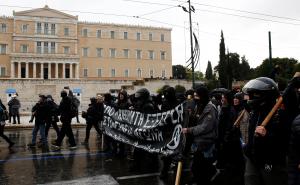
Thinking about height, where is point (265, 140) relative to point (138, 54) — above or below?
below

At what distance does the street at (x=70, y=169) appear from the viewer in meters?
6.69

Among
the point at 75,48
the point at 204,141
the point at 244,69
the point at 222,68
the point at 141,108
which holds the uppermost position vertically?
the point at 75,48

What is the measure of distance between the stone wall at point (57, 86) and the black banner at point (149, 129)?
146 feet

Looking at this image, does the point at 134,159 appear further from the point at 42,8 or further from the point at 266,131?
the point at 42,8

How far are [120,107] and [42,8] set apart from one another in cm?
7127

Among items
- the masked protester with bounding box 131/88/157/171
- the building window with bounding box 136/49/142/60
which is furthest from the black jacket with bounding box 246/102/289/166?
the building window with bounding box 136/49/142/60

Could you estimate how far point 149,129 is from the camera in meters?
7.32

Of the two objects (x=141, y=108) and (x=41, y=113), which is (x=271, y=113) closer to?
(x=141, y=108)

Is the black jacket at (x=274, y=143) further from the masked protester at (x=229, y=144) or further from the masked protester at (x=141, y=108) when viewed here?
the masked protester at (x=141, y=108)

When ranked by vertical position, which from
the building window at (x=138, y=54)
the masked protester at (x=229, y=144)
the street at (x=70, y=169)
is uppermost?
the building window at (x=138, y=54)

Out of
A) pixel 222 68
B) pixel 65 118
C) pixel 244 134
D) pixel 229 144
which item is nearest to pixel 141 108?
pixel 229 144

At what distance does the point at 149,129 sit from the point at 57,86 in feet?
173

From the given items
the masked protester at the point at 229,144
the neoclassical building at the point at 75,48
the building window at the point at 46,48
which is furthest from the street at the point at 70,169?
the building window at the point at 46,48

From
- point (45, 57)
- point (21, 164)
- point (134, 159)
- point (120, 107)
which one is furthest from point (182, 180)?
point (45, 57)
